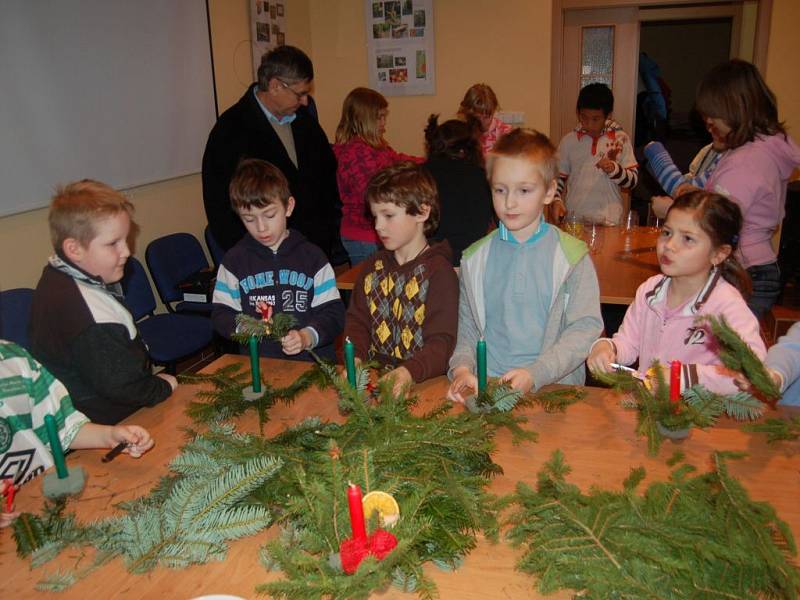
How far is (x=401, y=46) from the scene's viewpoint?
673cm

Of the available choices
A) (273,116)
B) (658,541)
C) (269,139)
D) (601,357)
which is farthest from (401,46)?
(658,541)

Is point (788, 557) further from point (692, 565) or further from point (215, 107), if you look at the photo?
point (215, 107)

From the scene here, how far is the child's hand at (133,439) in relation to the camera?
5.36 ft

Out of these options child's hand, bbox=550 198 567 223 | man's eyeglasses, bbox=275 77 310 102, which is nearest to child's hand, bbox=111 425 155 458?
man's eyeglasses, bbox=275 77 310 102

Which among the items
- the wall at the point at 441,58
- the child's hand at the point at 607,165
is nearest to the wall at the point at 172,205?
the wall at the point at 441,58

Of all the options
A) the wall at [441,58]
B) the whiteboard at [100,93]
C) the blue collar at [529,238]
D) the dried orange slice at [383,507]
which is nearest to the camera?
the dried orange slice at [383,507]

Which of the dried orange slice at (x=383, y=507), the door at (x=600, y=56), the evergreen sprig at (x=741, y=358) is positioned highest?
the door at (x=600, y=56)

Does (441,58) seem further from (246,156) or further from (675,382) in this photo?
(675,382)

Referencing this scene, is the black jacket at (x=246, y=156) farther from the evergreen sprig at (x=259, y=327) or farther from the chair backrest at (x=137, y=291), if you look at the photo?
the evergreen sprig at (x=259, y=327)

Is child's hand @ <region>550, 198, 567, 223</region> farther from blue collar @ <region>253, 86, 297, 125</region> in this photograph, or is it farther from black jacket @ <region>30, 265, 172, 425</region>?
black jacket @ <region>30, 265, 172, 425</region>

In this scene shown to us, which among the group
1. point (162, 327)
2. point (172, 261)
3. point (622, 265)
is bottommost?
point (162, 327)

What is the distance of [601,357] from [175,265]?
130 inches

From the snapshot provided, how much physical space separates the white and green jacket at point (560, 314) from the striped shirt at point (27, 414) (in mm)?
1120

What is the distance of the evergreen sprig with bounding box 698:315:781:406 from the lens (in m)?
1.32
